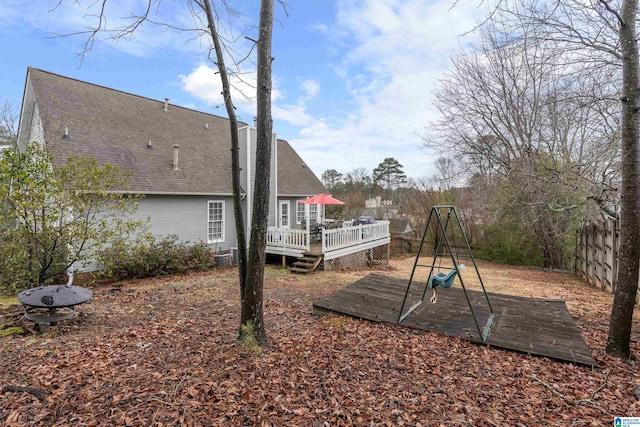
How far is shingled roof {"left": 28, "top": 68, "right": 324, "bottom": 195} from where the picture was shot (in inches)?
405

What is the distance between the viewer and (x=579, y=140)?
11.1 metres

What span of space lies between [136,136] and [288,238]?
751 centimetres

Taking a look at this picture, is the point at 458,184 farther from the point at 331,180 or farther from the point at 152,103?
the point at 331,180

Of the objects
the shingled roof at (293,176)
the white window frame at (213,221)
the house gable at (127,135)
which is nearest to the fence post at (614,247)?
the shingled roof at (293,176)

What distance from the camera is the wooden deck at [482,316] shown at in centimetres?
417

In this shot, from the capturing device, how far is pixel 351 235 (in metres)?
12.8

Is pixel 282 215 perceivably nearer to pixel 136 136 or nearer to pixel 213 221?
pixel 213 221

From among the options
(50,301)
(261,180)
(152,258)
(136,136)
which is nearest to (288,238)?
(152,258)

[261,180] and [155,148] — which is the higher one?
[155,148]

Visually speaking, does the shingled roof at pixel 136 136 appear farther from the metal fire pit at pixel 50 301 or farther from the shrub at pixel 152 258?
the metal fire pit at pixel 50 301

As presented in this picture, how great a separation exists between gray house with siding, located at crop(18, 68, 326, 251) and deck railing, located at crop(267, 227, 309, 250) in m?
1.25

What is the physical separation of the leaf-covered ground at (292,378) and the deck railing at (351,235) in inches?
248

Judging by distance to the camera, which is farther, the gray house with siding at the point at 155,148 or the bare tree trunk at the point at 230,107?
the gray house with siding at the point at 155,148

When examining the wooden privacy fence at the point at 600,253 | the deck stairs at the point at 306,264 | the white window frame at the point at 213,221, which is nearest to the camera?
the wooden privacy fence at the point at 600,253
